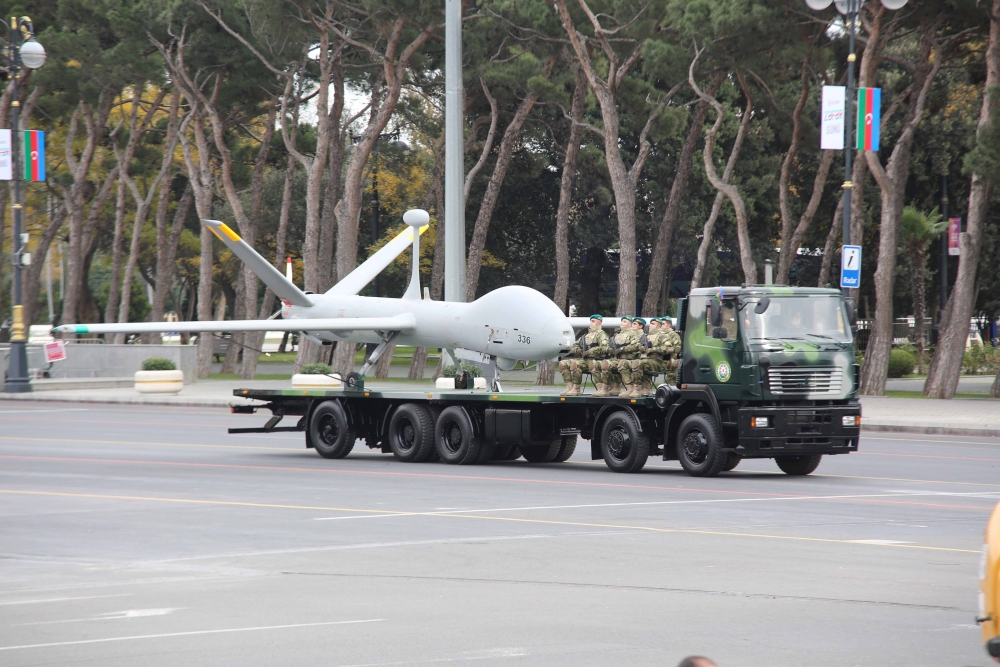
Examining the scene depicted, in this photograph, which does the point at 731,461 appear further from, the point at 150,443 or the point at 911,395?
the point at 911,395

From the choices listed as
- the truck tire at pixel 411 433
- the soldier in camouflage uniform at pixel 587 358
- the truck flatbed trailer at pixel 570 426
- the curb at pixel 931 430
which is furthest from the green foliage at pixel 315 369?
the soldier in camouflage uniform at pixel 587 358

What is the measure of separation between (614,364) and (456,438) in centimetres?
314

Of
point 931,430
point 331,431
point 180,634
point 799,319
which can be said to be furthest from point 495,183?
point 180,634

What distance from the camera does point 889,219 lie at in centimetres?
3744

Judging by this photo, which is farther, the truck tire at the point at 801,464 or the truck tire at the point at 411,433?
the truck tire at the point at 411,433

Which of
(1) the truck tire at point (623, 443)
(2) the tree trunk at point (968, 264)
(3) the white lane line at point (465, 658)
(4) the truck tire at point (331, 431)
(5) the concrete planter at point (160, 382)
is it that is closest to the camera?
(3) the white lane line at point (465, 658)

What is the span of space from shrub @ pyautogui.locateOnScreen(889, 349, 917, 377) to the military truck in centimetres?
3264

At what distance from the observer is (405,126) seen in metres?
60.4

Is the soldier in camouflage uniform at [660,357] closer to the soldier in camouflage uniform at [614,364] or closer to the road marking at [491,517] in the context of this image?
the soldier in camouflage uniform at [614,364]

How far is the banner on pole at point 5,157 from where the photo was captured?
42119mm

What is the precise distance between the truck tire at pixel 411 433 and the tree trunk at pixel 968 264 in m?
20.1

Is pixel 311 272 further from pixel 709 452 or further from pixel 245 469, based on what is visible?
pixel 709 452

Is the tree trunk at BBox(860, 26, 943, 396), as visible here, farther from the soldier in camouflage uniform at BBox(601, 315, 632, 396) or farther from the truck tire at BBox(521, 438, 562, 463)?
the soldier in camouflage uniform at BBox(601, 315, 632, 396)

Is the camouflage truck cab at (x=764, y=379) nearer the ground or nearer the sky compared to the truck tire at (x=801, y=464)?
nearer the sky
